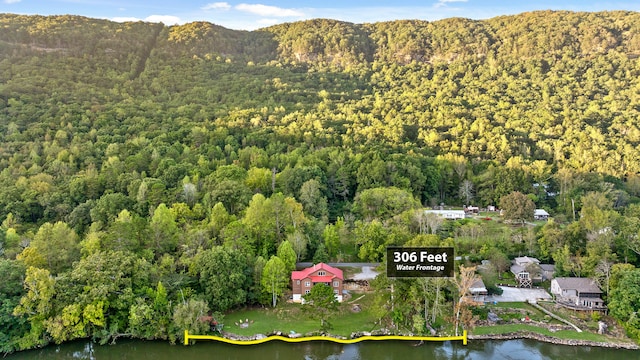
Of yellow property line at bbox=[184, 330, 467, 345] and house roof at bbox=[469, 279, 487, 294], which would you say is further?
house roof at bbox=[469, 279, 487, 294]

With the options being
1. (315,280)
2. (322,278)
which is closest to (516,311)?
(322,278)

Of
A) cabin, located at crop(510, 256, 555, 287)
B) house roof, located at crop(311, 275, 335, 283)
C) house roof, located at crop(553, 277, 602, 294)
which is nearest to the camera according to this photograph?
house roof, located at crop(553, 277, 602, 294)

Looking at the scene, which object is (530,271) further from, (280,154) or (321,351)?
(280,154)

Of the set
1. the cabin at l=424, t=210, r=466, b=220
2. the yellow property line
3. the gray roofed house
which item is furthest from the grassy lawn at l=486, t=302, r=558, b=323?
the cabin at l=424, t=210, r=466, b=220

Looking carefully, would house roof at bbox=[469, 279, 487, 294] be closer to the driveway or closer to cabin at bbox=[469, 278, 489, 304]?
cabin at bbox=[469, 278, 489, 304]

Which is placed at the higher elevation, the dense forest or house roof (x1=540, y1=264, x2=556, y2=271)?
the dense forest

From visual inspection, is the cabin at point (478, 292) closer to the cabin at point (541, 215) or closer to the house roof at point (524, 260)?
the house roof at point (524, 260)

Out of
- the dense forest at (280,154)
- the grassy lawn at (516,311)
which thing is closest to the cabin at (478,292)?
the grassy lawn at (516,311)
